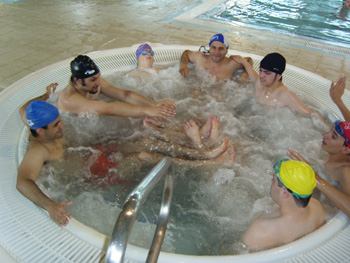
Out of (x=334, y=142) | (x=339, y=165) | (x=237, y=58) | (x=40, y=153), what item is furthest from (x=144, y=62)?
(x=339, y=165)

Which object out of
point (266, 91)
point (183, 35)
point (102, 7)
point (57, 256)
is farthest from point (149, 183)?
point (102, 7)

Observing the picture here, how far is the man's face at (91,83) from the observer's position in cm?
271

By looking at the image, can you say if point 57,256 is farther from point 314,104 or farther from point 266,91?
point 314,104

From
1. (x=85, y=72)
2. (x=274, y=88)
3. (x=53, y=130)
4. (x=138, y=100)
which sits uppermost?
(x=85, y=72)

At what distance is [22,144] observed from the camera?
2342 mm

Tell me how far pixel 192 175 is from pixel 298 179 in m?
1.13

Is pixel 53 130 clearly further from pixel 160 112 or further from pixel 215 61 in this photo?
pixel 215 61

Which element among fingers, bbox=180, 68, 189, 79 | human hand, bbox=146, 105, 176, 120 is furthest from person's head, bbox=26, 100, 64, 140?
fingers, bbox=180, 68, 189, 79

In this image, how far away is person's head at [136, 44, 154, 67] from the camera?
3781 millimetres

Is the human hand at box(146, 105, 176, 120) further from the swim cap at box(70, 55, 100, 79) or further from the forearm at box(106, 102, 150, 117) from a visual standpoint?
the swim cap at box(70, 55, 100, 79)

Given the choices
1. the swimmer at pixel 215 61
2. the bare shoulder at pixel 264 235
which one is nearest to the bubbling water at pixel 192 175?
the bare shoulder at pixel 264 235

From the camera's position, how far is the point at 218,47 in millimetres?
3688

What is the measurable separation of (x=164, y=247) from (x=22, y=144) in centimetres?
154

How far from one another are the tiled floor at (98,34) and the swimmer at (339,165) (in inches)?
96.4
